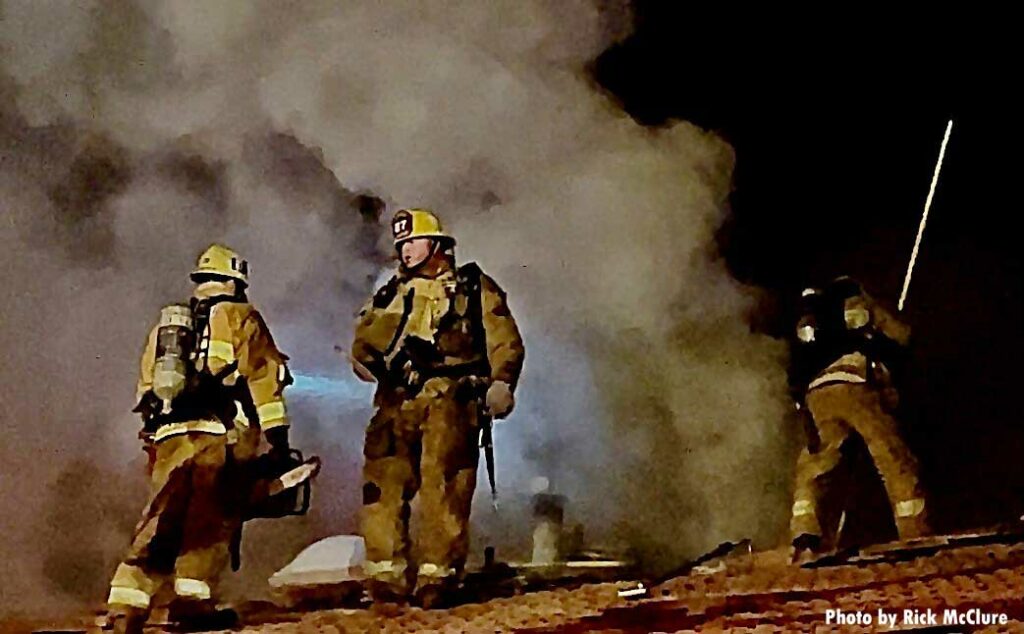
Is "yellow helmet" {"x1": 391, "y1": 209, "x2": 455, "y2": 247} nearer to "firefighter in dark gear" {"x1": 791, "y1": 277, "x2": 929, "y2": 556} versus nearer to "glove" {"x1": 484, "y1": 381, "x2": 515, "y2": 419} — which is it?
"glove" {"x1": 484, "y1": 381, "x2": 515, "y2": 419}

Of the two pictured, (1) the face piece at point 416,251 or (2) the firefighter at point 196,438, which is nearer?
(2) the firefighter at point 196,438

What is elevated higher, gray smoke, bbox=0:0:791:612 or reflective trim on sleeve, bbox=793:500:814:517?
gray smoke, bbox=0:0:791:612

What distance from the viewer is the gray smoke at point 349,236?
4363 mm

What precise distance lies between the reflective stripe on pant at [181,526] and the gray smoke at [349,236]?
91 millimetres

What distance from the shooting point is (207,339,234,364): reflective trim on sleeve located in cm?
439

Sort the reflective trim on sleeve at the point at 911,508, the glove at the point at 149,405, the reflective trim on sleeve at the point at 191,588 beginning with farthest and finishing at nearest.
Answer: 1. the glove at the point at 149,405
2. the reflective trim on sleeve at the point at 191,588
3. the reflective trim on sleeve at the point at 911,508

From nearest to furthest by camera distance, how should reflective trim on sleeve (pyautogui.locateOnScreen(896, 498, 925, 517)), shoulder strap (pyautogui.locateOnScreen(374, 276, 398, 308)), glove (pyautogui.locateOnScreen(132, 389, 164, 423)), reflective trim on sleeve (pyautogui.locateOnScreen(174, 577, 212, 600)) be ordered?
reflective trim on sleeve (pyautogui.locateOnScreen(896, 498, 925, 517)) → reflective trim on sleeve (pyautogui.locateOnScreen(174, 577, 212, 600)) → glove (pyautogui.locateOnScreen(132, 389, 164, 423)) → shoulder strap (pyautogui.locateOnScreen(374, 276, 398, 308))

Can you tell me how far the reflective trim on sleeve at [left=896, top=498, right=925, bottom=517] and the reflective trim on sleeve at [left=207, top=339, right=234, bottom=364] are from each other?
6.92 ft

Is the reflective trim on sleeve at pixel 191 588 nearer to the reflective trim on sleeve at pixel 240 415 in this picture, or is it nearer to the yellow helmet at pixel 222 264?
the reflective trim on sleeve at pixel 240 415

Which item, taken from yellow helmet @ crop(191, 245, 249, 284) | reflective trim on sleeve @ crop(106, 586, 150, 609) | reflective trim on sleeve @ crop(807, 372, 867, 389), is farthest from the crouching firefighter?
reflective trim on sleeve @ crop(807, 372, 867, 389)

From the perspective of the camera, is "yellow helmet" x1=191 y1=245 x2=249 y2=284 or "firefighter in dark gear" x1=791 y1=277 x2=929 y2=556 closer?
"firefighter in dark gear" x1=791 y1=277 x2=929 y2=556

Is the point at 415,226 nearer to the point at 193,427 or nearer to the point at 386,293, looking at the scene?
the point at 386,293

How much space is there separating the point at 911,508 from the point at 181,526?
2.23 metres

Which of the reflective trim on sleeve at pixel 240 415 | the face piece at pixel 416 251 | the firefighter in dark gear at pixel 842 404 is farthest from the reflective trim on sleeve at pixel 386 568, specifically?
the firefighter in dark gear at pixel 842 404
